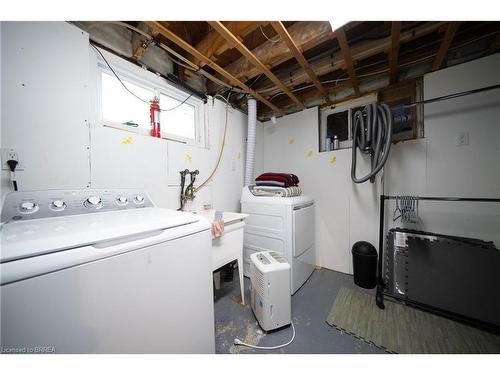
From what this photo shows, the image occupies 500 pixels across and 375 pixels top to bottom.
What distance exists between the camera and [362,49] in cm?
138

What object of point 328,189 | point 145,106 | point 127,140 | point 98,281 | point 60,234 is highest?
point 145,106

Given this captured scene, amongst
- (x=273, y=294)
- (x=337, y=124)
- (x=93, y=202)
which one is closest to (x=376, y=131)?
(x=337, y=124)

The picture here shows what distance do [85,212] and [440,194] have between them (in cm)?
283

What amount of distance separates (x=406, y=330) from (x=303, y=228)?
3.39 ft

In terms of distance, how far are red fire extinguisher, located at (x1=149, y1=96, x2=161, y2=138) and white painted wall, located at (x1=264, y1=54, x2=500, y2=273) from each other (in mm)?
1785

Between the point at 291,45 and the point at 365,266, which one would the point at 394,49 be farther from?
the point at 365,266

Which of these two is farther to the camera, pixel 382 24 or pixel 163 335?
pixel 382 24

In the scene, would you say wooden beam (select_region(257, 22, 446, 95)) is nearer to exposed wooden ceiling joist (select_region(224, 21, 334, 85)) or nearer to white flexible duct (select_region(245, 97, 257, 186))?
white flexible duct (select_region(245, 97, 257, 186))

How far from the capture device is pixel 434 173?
1.68m

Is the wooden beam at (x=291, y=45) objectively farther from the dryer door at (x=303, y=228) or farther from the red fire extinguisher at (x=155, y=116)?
the dryer door at (x=303, y=228)

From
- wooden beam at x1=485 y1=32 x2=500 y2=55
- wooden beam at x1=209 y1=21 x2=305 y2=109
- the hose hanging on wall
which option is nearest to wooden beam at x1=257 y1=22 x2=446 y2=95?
wooden beam at x1=209 y1=21 x2=305 y2=109

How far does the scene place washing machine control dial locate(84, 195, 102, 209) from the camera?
0.98m
